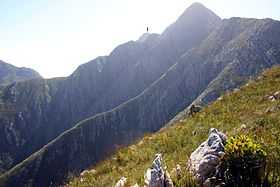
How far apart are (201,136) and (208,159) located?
630 centimetres

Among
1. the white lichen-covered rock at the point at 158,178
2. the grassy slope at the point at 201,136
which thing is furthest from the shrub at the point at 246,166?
the white lichen-covered rock at the point at 158,178

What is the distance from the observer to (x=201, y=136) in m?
17.5

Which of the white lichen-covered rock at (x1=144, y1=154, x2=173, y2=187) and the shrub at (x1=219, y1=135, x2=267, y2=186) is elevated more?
the shrub at (x1=219, y1=135, x2=267, y2=186)

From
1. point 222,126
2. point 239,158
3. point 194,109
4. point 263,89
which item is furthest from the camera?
point 194,109

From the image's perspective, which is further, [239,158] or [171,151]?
[171,151]

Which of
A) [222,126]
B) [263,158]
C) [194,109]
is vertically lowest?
[194,109]

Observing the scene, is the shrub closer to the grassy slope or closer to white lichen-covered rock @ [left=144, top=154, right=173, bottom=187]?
the grassy slope

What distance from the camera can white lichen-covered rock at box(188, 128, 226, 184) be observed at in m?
11.1

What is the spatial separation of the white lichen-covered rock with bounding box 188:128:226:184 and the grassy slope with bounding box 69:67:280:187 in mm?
1348

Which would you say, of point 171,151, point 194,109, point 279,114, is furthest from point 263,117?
point 194,109

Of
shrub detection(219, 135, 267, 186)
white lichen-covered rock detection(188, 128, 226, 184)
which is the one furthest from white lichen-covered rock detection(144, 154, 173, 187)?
shrub detection(219, 135, 267, 186)

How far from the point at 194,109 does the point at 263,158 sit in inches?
768

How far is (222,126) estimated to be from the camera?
18.2 metres

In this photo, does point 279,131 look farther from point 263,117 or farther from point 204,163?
point 204,163
